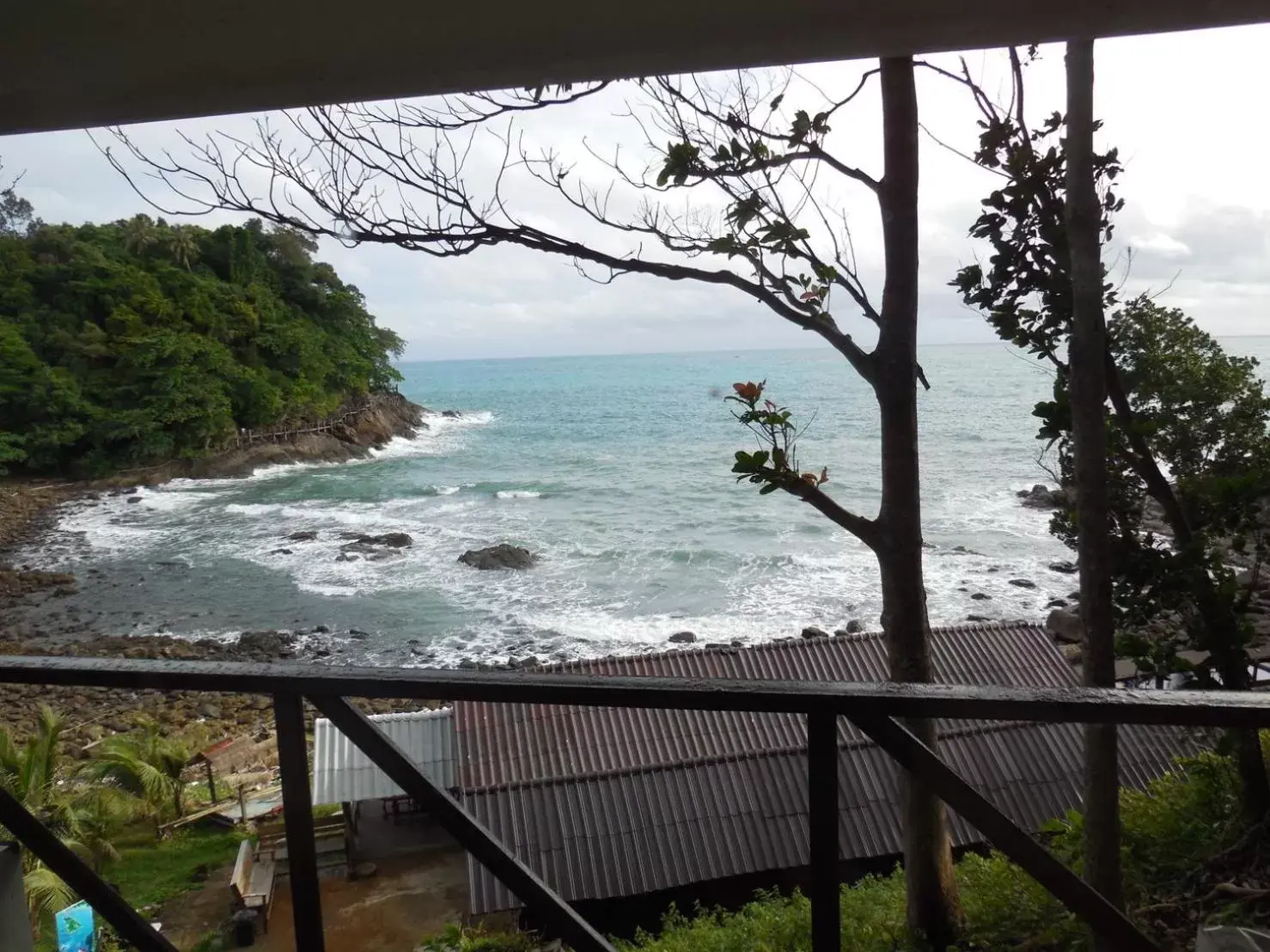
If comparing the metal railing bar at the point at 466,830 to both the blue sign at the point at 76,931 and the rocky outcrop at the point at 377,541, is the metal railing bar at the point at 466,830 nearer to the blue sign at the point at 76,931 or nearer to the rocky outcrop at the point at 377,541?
the blue sign at the point at 76,931

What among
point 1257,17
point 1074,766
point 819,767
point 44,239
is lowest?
point 1074,766

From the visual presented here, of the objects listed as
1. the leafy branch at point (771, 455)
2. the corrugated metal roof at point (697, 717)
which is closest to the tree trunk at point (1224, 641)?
the leafy branch at point (771, 455)

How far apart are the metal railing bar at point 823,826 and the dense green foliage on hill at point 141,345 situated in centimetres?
3251

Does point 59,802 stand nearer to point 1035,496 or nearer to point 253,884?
point 253,884

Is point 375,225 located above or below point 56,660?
above

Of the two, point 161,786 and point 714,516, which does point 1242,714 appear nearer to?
point 161,786

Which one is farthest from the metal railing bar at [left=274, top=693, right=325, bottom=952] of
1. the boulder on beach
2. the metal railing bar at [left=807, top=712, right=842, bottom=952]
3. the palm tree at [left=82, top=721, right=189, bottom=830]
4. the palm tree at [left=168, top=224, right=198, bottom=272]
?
the palm tree at [left=168, top=224, right=198, bottom=272]

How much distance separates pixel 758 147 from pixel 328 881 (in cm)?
743

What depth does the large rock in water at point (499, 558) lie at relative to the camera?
71.4ft

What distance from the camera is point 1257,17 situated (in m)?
1.61

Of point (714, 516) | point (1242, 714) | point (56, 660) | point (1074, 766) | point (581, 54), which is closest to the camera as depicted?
point (1242, 714)

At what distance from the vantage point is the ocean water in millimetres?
17984

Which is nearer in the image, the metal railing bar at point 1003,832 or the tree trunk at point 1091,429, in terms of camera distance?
the metal railing bar at point 1003,832

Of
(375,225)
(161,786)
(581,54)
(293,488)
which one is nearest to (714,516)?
(293,488)
